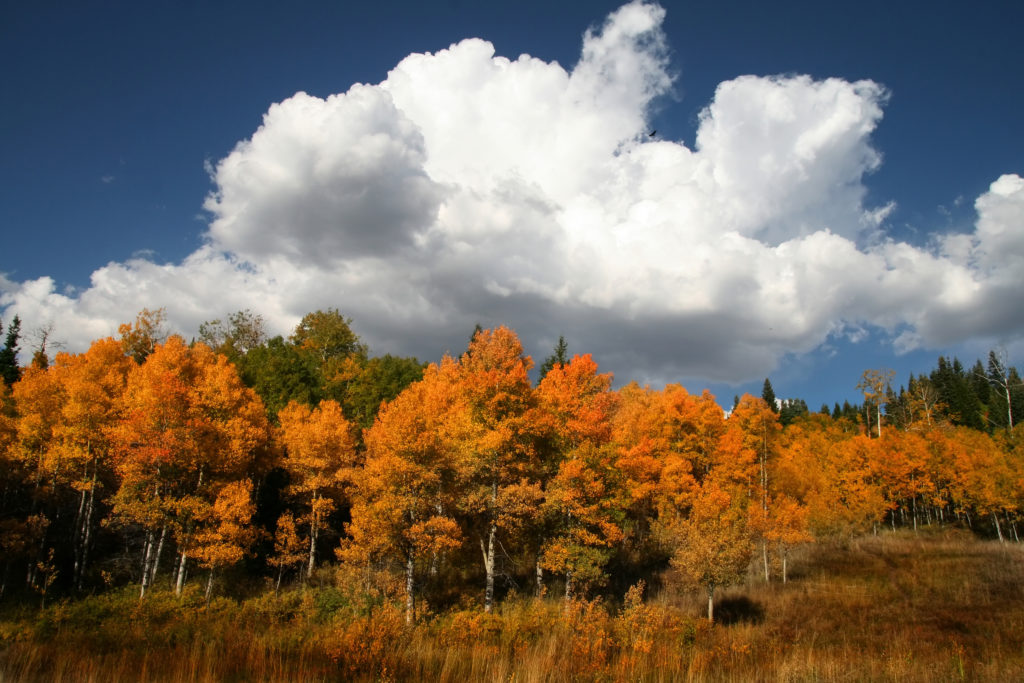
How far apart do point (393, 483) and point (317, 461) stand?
10935mm

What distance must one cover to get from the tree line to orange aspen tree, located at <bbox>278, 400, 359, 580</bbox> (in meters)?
0.18

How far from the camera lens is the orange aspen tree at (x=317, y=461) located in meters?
36.4

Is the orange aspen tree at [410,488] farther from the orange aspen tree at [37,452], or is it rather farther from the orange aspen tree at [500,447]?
the orange aspen tree at [37,452]

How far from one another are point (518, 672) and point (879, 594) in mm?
40982

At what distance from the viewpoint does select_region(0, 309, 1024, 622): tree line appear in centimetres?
2952

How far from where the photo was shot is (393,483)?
2872cm

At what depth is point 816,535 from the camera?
54.5 metres

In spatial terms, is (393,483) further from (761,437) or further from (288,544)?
(761,437)

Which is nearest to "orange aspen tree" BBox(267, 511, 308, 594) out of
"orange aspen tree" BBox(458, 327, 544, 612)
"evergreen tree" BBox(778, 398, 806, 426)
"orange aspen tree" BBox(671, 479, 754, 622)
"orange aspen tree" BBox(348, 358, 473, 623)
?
"orange aspen tree" BBox(348, 358, 473, 623)

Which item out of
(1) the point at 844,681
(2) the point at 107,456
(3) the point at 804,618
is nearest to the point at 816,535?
(3) the point at 804,618

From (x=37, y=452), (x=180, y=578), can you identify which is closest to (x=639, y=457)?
(x=180, y=578)

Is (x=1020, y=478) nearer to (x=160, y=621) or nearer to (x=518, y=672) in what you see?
(x=518, y=672)

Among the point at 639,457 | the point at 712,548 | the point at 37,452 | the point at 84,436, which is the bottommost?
the point at 712,548

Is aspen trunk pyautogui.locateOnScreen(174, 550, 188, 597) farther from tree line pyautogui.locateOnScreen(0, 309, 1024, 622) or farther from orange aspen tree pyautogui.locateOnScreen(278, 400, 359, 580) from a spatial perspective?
orange aspen tree pyautogui.locateOnScreen(278, 400, 359, 580)
